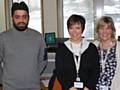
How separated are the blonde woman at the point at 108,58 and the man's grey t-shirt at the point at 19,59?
1.96 ft

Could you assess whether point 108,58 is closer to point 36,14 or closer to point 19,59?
point 19,59

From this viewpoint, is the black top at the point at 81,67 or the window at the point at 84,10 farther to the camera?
the window at the point at 84,10

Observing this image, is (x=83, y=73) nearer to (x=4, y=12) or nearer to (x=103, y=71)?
(x=103, y=71)

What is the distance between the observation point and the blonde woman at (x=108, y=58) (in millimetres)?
2389

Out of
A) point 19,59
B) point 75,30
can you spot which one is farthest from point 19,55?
point 75,30

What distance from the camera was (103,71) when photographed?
95.2 inches

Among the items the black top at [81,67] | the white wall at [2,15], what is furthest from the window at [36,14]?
the black top at [81,67]

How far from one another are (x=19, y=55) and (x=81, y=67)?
0.57 meters

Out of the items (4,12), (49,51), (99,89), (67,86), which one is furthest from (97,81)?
(4,12)

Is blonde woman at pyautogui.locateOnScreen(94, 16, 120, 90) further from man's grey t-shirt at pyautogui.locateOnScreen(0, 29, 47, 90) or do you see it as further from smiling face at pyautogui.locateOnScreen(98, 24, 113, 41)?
man's grey t-shirt at pyautogui.locateOnScreen(0, 29, 47, 90)

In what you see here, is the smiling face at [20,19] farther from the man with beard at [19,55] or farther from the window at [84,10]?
the window at [84,10]

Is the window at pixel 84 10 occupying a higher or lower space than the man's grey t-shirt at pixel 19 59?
higher

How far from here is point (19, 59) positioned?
246 centimetres

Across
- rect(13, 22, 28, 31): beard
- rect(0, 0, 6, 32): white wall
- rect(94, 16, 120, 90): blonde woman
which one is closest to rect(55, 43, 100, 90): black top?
rect(94, 16, 120, 90): blonde woman
